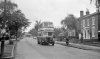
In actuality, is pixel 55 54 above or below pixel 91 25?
below

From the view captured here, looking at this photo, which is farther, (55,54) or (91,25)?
(91,25)

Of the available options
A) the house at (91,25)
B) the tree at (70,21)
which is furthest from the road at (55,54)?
the tree at (70,21)

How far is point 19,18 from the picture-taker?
120ft

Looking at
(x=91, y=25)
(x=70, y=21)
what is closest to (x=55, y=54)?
(x=91, y=25)

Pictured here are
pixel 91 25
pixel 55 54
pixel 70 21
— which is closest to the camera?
pixel 55 54

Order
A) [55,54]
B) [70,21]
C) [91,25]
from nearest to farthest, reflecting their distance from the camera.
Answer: [55,54] < [91,25] < [70,21]

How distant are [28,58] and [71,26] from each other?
161ft

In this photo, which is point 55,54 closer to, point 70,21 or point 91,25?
point 91,25

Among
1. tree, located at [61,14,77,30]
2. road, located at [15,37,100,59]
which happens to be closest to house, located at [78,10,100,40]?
tree, located at [61,14,77,30]

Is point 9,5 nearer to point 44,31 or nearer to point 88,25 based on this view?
point 44,31

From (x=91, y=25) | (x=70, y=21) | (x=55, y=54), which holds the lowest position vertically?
(x=55, y=54)

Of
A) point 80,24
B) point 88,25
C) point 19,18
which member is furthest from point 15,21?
point 80,24

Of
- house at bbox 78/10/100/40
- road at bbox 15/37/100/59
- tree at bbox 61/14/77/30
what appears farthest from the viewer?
tree at bbox 61/14/77/30

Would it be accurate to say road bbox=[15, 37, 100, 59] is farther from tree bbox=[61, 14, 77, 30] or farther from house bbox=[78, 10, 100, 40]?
tree bbox=[61, 14, 77, 30]
